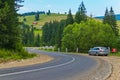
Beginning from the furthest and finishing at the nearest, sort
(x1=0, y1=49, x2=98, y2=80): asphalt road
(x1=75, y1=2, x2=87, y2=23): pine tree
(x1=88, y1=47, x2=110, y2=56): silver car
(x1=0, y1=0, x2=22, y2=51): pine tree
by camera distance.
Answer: (x1=75, y1=2, x2=87, y2=23): pine tree, (x1=88, y1=47, x2=110, y2=56): silver car, (x1=0, y1=0, x2=22, y2=51): pine tree, (x1=0, y1=49, x2=98, y2=80): asphalt road

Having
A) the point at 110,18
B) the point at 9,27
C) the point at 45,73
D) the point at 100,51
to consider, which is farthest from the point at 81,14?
the point at 45,73

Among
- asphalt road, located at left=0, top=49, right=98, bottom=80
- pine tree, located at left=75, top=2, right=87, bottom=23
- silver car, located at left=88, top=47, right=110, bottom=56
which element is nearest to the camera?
asphalt road, located at left=0, top=49, right=98, bottom=80

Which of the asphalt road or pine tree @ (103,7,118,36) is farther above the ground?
pine tree @ (103,7,118,36)

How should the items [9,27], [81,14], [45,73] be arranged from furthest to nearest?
1. [81,14]
2. [9,27]
3. [45,73]

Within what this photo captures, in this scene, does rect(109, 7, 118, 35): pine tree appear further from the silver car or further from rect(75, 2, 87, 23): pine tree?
the silver car

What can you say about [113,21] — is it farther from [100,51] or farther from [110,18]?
[100,51]

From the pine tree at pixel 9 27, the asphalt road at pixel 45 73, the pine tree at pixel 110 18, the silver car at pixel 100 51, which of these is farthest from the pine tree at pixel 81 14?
the asphalt road at pixel 45 73

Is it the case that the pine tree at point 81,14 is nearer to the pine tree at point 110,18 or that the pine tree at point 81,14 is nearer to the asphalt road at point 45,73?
the pine tree at point 110,18

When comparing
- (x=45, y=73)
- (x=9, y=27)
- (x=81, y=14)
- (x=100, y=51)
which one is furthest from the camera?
(x=81, y=14)

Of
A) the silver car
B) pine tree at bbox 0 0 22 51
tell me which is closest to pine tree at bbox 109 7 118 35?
the silver car

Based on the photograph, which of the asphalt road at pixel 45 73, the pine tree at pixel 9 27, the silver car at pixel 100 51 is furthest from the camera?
the silver car at pixel 100 51

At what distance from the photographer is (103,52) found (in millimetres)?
55938

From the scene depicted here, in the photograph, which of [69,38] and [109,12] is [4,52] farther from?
[109,12]

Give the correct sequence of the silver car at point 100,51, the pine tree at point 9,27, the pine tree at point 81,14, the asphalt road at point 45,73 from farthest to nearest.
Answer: the pine tree at point 81,14 → the silver car at point 100,51 → the pine tree at point 9,27 → the asphalt road at point 45,73
